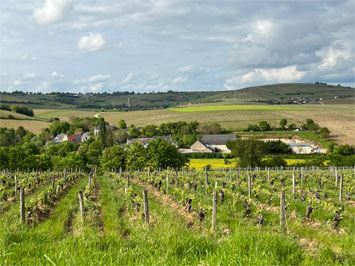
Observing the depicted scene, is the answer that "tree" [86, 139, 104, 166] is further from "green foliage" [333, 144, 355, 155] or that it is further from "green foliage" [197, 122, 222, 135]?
"green foliage" [333, 144, 355, 155]

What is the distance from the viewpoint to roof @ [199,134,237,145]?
4540 inches

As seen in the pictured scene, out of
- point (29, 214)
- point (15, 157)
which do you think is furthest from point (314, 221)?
point (15, 157)

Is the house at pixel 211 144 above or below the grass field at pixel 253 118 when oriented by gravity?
below

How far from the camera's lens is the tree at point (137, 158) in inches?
2717

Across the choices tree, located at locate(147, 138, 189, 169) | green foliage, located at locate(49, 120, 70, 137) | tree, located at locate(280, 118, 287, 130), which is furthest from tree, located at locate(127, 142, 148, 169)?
green foliage, located at locate(49, 120, 70, 137)

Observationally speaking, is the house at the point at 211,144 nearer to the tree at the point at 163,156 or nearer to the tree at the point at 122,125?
the tree at the point at 163,156

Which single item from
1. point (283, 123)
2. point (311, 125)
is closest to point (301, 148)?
point (311, 125)

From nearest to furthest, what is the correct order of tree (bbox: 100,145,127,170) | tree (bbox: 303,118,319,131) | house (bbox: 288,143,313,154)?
tree (bbox: 100,145,127,170)
house (bbox: 288,143,313,154)
tree (bbox: 303,118,319,131)

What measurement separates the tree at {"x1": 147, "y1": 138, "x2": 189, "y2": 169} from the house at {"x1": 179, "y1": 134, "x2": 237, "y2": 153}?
3562 cm

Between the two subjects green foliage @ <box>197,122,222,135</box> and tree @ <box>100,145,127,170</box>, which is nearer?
tree @ <box>100,145,127,170</box>

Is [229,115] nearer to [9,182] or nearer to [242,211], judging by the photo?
[9,182]

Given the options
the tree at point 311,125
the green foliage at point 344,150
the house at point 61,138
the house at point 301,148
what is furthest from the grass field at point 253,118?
the house at point 301,148

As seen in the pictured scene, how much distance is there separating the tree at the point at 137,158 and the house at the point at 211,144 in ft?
119

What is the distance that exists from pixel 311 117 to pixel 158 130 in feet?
198
